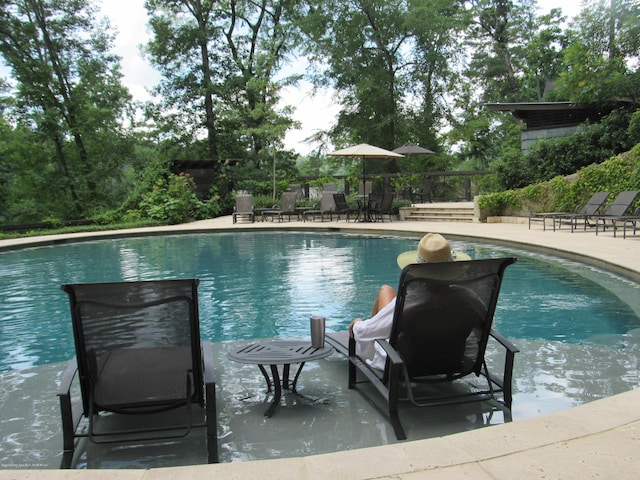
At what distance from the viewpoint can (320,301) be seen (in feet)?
19.4

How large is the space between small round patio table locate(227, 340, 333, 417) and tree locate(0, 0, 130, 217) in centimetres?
2177

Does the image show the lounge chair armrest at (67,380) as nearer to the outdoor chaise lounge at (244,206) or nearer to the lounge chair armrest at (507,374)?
the lounge chair armrest at (507,374)

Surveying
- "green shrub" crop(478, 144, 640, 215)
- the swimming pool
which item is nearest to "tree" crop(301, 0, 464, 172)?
"green shrub" crop(478, 144, 640, 215)

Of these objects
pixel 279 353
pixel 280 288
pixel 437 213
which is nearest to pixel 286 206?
pixel 437 213

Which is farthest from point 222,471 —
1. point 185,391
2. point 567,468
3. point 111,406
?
point 567,468

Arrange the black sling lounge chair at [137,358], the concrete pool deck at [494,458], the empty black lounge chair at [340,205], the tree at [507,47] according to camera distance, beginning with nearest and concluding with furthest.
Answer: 1. the concrete pool deck at [494,458]
2. the black sling lounge chair at [137,358]
3. the empty black lounge chair at [340,205]
4. the tree at [507,47]

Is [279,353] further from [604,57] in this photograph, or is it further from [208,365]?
[604,57]

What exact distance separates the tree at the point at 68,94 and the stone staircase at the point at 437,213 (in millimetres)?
13929

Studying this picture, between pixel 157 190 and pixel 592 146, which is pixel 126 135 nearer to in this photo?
pixel 157 190

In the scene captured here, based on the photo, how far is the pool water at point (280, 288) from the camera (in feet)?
15.6

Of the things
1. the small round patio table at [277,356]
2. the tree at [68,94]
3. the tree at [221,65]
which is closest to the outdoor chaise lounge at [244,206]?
the tree at [221,65]

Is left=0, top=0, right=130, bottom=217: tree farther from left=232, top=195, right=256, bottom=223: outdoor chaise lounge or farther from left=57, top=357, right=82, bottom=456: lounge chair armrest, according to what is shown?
left=57, top=357, right=82, bottom=456: lounge chair armrest

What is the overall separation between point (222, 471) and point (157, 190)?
16.5 m

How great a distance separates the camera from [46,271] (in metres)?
8.73
